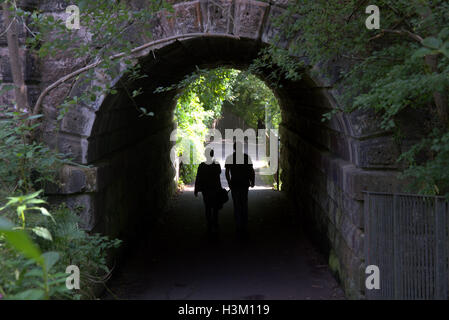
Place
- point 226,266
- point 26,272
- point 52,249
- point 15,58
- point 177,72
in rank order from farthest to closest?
point 177,72
point 226,266
point 15,58
point 52,249
point 26,272

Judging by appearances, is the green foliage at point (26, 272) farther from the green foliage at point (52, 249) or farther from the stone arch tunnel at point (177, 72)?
the stone arch tunnel at point (177, 72)

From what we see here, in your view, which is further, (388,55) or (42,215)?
(388,55)

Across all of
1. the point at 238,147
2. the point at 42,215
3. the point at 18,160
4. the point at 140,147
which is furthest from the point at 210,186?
the point at 42,215

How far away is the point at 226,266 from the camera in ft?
27.0

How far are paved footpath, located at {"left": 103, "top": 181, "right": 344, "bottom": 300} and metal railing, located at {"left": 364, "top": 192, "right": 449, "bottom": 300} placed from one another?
4.29ft

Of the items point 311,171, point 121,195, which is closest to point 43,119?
point 121,195

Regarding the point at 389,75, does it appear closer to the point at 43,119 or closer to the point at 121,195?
the point at 43,119

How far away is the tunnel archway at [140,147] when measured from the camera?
5.97m

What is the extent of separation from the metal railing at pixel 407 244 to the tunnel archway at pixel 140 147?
1.01 feet

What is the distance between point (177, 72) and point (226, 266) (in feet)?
11.6

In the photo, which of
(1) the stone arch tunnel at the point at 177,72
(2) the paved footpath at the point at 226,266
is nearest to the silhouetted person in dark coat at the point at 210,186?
(2) the paved footpath at the point at 226,266

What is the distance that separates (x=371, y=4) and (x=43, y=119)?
394 cm

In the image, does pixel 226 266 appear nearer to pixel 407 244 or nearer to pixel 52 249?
pixel 407 244

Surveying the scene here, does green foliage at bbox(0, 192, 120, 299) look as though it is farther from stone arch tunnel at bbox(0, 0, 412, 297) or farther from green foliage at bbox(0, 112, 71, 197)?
stone arch tunnel at bbox(0, 0, 412, 297)
